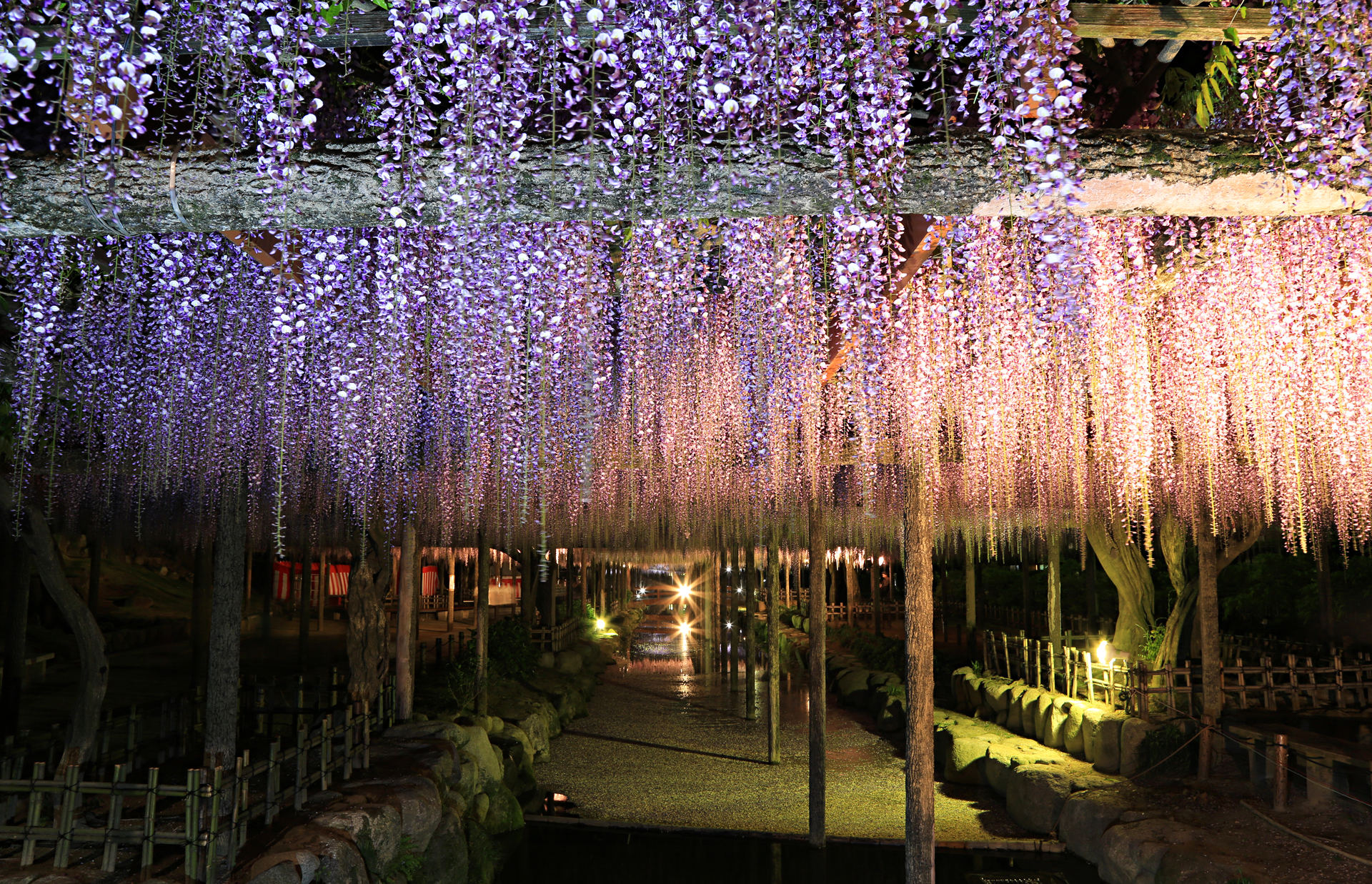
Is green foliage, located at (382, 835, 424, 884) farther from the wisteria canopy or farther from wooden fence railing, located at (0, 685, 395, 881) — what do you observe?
the wisteria canopy

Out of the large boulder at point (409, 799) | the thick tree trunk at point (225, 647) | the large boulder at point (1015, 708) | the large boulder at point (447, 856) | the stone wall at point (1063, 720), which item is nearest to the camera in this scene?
the thick tree trunk at point (225, 647)

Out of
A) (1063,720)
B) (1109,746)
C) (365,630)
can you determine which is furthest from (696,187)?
(1063,720)

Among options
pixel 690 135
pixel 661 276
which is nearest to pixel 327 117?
pixel 661 276

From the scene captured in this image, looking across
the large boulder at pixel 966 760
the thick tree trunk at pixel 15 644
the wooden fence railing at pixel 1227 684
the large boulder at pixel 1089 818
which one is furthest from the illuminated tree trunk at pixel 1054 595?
the thick tree trunk at pixel 15 644

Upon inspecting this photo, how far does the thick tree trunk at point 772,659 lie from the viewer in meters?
10.2

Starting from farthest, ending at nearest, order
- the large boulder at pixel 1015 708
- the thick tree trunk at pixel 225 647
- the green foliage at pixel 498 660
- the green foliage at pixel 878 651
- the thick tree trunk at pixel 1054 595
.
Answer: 1. the green foliage at pixel 878 651
2. the thick tree trunk at pixel 1054 595
3. the large boulder at pixel 1015 708
4. the green foliage at pixel 498 660
5. the thick tree trunk at pixel 225 647

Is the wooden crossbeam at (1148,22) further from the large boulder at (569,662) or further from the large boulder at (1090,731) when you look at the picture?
the large boulder at (569,662)

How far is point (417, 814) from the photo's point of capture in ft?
19.0

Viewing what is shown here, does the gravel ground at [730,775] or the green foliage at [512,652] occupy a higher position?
the green foliage at [512,652]

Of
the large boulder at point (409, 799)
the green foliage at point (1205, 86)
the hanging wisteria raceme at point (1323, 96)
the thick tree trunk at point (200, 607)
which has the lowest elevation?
the large boulder at point (409, 799)

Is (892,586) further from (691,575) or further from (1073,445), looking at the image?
(691,575)

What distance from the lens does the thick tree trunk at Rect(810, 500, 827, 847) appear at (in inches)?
292

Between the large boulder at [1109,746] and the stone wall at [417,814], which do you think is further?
the large boulder at [1109,746]

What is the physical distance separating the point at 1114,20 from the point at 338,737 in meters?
7.38
